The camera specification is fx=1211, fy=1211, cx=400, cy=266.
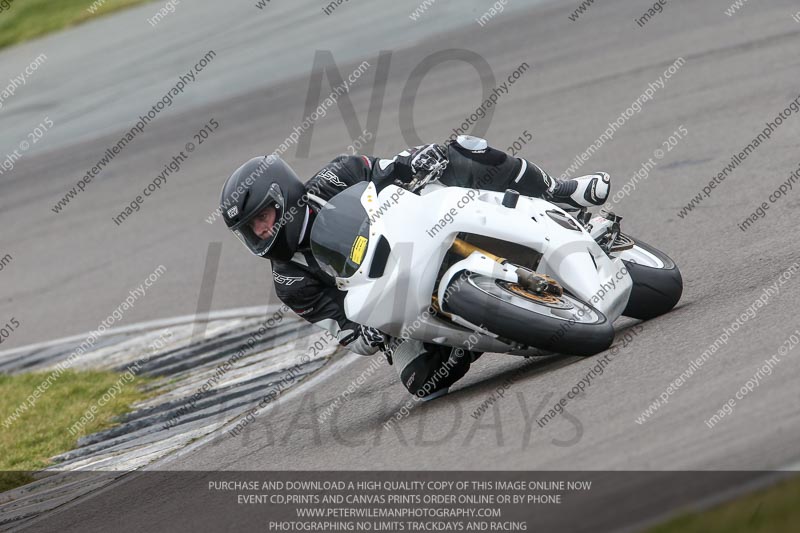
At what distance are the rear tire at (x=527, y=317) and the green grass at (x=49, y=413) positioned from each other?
12.4 feet

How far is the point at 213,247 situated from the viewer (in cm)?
1233

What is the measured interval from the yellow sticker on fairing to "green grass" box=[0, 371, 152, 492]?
3324mm

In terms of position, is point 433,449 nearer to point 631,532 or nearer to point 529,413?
point 529,413

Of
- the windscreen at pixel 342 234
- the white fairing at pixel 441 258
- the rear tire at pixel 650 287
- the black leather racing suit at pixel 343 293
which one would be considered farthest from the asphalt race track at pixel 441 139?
the windscreen at pixel 342 234

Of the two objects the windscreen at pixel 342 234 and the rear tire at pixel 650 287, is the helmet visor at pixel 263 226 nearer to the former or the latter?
the windscreen at pixel 342 234

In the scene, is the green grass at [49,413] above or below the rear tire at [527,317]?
below

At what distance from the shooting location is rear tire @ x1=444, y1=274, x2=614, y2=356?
6.12 m

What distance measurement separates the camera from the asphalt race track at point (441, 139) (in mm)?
5746

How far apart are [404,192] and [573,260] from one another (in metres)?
0.99

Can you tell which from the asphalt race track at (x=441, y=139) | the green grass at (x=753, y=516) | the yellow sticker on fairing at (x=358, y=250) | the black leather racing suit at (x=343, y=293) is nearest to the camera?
the green grass at (x=753, y=516)

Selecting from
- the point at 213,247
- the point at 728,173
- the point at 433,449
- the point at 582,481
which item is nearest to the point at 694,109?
the point at 728,173

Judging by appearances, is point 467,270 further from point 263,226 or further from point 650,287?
point 650,287

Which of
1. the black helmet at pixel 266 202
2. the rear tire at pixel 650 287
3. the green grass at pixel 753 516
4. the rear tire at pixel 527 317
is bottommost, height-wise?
the rear tire at pixel 650 287

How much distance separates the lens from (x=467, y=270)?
6281mm
